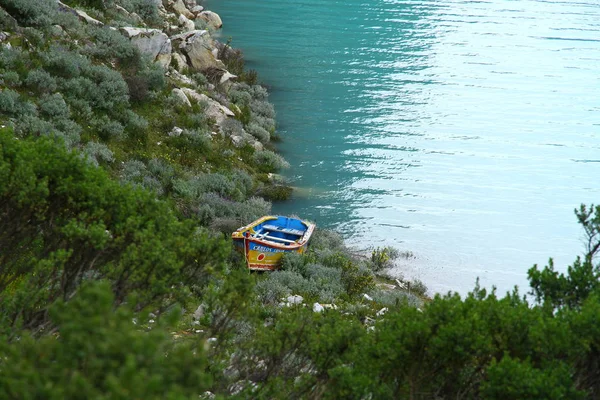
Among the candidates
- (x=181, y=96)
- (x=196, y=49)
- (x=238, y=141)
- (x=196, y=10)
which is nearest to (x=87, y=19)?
(x=181, y=96)

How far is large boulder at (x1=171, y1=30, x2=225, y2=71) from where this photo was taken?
3459 cm

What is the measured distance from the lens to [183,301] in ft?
33.2

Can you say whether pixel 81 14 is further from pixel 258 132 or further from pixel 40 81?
pixel 258 132

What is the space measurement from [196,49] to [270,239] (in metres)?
15.7

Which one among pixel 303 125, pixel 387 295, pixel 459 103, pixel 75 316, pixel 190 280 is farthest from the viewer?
pixel 459 103

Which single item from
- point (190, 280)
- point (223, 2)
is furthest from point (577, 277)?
point (223, 2)

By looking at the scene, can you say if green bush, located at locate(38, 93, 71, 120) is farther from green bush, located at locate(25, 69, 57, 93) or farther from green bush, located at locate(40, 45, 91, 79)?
green bush, located at locate(40, 45, 91, 79)

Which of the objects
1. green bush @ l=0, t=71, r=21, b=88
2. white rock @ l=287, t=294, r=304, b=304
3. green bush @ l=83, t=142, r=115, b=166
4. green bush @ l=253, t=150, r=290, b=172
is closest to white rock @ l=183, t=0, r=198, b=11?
green bush @ l=253, t=150, r=290, b=172

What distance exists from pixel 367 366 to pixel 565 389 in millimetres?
2377

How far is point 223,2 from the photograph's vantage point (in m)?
67.6

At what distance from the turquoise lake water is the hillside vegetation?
3.74m

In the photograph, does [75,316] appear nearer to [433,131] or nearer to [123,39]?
[123,39]

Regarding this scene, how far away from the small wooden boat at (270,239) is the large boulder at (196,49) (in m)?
13.9

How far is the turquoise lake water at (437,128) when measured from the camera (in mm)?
27766
